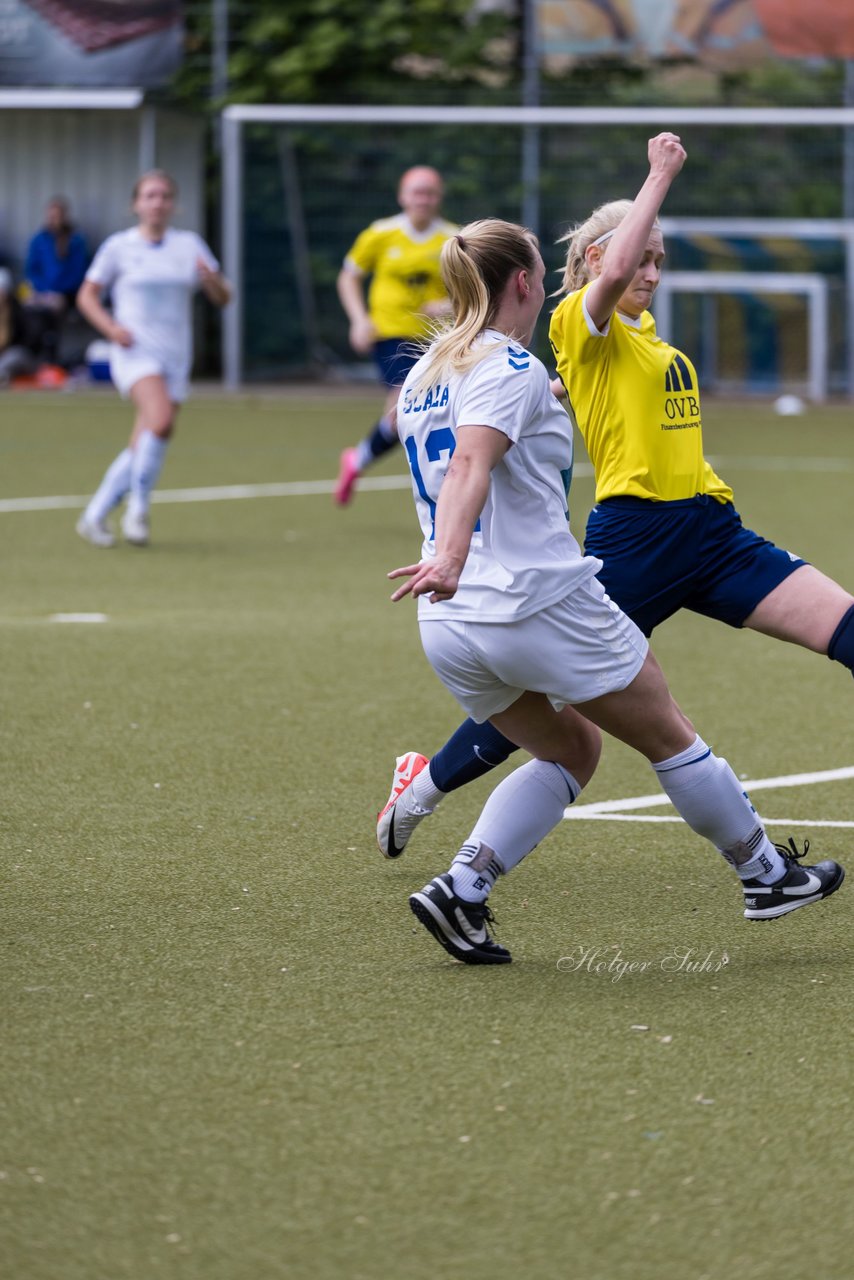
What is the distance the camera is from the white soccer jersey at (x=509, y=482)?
3.99 meters

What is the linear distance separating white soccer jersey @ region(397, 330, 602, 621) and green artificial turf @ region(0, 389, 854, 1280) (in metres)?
0.83

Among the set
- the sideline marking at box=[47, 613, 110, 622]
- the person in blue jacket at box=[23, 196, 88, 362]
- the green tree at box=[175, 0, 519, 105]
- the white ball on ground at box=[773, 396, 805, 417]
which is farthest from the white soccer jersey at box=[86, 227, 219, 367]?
the green tree at box=[175, 0, 519, 105]

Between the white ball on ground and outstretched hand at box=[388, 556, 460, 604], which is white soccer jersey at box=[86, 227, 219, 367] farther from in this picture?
the white ball on ground

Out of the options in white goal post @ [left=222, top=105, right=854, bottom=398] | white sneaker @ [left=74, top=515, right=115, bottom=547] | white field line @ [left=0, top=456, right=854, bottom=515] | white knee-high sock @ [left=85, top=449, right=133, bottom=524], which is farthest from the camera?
white goal post @ [left=222, top=105, right=854, bottom=398]

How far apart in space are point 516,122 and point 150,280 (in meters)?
11.7

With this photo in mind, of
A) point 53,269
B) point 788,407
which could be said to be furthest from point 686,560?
point 53,269

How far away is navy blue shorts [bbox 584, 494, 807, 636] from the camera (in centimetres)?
487

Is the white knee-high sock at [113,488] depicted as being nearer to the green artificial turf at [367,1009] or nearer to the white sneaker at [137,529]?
the white sneaker at [137,529]

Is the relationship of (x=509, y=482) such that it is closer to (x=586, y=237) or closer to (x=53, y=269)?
(x=586, y=237)

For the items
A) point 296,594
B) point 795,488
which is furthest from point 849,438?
point 296,594

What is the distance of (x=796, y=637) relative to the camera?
15.9 feet

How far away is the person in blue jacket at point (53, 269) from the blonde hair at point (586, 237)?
1879 cm

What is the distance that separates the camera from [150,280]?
11.6 meters

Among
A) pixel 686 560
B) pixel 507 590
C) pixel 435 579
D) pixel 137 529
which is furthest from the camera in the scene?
pixel 137 529
